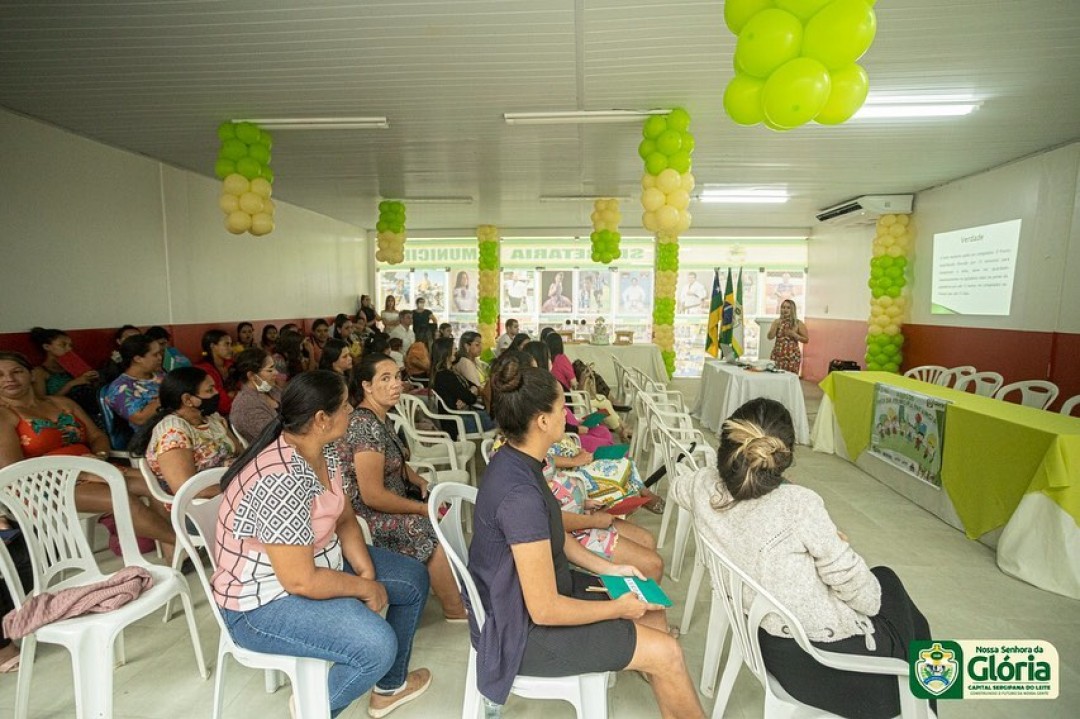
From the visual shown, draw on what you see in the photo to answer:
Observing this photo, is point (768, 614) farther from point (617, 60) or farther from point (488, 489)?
→ point (617, 60)

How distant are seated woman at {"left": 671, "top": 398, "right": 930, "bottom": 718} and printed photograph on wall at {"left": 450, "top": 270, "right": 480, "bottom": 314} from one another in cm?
1050

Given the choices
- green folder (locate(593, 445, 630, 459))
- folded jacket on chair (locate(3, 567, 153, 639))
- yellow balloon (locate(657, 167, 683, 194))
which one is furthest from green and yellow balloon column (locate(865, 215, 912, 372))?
folded jacket on chair (locate(3, 567, 153, 639))

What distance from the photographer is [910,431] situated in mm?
3797

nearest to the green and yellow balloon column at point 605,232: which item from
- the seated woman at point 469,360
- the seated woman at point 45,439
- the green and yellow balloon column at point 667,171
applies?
the seated woman at point 469,360

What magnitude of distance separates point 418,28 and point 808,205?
738 centimetres

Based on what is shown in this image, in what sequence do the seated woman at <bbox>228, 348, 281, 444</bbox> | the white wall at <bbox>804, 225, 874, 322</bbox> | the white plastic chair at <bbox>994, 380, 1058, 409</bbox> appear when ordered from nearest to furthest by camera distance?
the seated woman at <bbox>228, 348, 281, 444</bbox> < the white plastic chair at <bbox>994, 380, 1058, 409</bbox> < the white wall at <bbox>804, 225, 874, 322</bbox>

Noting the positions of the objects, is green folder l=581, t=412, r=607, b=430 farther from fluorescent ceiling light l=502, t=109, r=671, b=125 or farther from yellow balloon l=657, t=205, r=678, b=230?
fluorescent ceiling light l=502, t=109, r=671, b=125

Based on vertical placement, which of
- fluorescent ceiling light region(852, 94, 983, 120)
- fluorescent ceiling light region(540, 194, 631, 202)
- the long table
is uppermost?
fluorescent ceiling light region(852, 94, 983, 120)

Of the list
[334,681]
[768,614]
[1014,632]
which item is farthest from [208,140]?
[1014,632]

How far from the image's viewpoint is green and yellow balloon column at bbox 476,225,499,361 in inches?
406

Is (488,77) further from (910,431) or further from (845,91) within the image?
(910,431)

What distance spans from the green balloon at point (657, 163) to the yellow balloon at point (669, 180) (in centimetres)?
4

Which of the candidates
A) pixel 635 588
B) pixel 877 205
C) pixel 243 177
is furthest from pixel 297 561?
pixel 877 205

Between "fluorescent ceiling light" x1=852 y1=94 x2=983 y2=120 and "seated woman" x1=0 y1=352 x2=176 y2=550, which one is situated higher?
"fluorescent ceiling light" x1=852 y1=94 x2=983 y2=120
